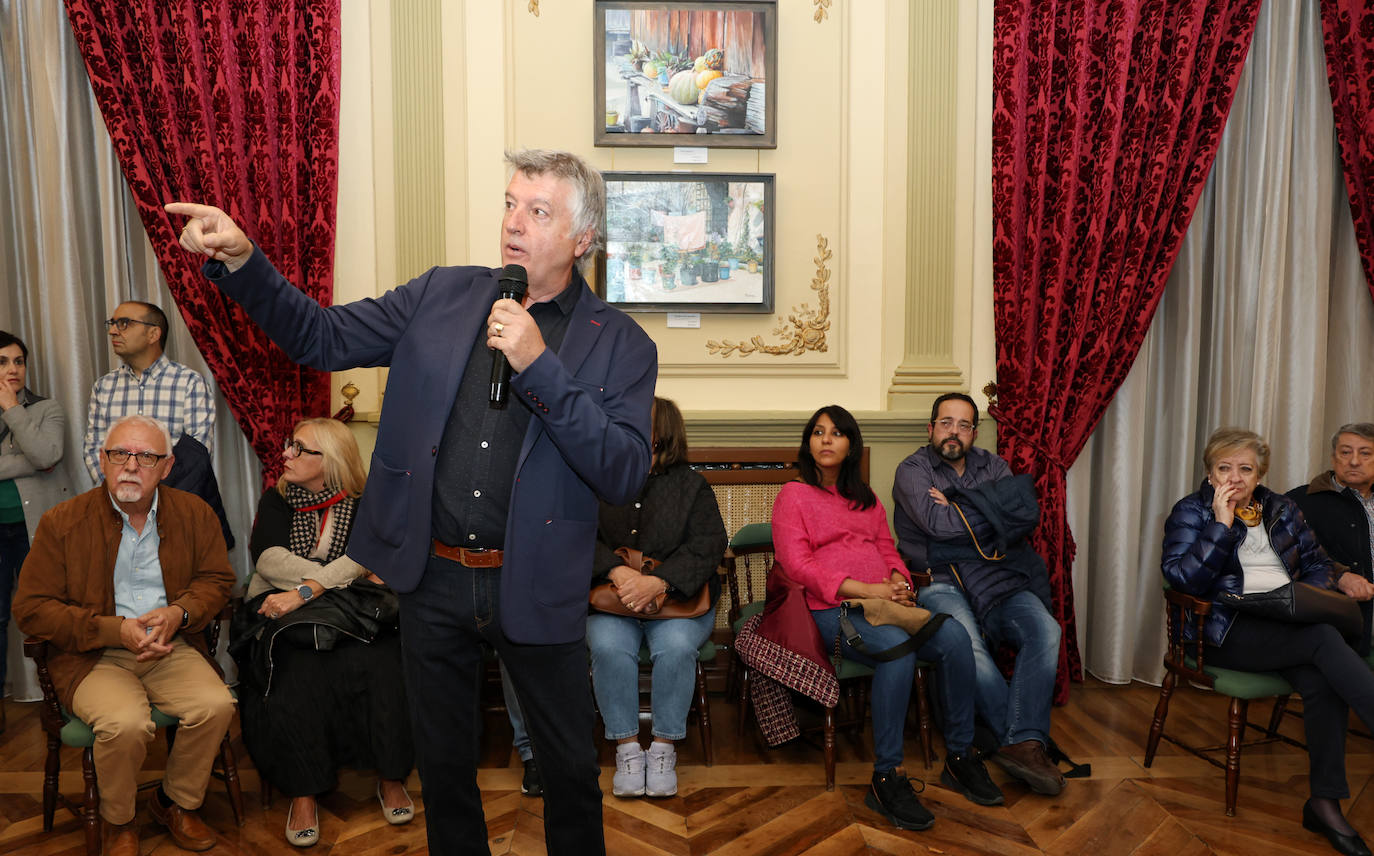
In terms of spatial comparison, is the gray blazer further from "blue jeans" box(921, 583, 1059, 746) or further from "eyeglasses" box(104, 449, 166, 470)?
"blue jeans" box(921, 583, 1059, 746)

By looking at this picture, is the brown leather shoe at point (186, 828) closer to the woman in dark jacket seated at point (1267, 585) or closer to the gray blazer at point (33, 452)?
the gray blazer at point (33, 452)

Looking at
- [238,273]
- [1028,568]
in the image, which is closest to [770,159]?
[1028,568]

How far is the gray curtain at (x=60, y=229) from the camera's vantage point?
402 centimetres

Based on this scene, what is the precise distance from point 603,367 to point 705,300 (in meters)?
2.41

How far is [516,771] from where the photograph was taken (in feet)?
11.2

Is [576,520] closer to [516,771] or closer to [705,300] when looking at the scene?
[516,771]

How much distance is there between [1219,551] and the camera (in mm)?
3287

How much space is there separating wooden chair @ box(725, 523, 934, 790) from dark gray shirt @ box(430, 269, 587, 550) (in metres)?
1.82

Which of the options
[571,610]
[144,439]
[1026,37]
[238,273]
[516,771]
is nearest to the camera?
[238,273]

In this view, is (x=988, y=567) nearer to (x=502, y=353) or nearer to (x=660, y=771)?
(x=660, y=771)

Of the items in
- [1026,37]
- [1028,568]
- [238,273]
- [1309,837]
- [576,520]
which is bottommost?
[1309,837]

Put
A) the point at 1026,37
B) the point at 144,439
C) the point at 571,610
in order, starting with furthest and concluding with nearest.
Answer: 1. the point at 1026,37
2. the point at 144,439
3. the point at 571,610

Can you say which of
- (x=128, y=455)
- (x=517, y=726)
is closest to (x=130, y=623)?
(x=128, y=455)

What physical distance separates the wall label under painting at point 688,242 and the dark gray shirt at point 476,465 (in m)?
2.38
